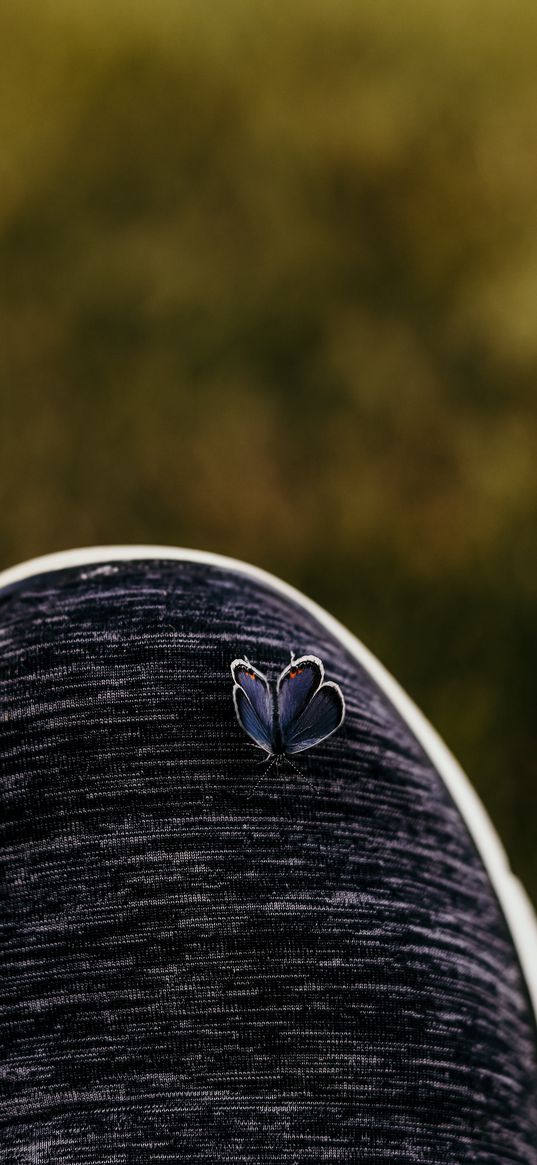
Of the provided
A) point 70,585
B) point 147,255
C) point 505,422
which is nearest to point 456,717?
point 505,422

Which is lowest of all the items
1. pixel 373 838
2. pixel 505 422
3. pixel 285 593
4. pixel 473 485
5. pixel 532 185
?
pixel 373 838

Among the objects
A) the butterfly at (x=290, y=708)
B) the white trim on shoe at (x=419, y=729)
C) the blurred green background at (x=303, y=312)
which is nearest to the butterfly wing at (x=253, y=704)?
the butterfly at (x=290, y=708)

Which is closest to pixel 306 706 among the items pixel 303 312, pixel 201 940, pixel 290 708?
pixel 290 708

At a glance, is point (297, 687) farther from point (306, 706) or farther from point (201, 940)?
point (201, 940)

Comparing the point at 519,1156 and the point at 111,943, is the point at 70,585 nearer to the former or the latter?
the point at 111,943

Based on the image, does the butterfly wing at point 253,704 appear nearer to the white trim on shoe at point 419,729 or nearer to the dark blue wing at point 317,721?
the dark blue wing at point 317,721

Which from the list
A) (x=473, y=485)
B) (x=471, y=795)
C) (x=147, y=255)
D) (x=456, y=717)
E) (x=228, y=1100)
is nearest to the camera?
(x=228, y=1100)
